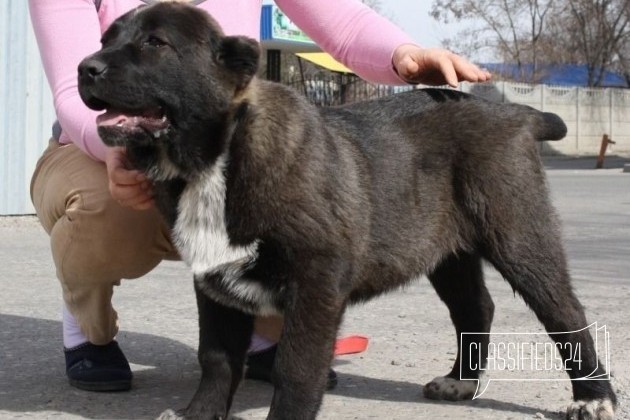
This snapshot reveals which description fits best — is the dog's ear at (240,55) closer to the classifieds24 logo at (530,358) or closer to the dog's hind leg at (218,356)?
the dog's hind leg at (218,356)

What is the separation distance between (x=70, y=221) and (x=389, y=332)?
6.28ft

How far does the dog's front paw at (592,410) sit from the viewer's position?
3.57m

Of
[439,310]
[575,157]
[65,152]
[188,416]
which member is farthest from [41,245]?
[575,157]

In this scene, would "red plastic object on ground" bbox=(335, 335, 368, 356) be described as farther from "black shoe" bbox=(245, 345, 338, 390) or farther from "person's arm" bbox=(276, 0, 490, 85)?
"person's arm" bbox=(276, 0, 490, 85)

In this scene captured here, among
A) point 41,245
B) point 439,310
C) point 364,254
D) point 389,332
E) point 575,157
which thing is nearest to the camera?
point 364,254

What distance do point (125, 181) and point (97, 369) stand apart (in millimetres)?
972

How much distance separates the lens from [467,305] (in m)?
4.14

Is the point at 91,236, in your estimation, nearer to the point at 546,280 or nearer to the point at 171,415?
the point at 171,415

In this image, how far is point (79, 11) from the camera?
3803mm

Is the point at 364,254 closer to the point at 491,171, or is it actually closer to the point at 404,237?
the point at 404,237

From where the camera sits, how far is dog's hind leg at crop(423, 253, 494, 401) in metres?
4.08

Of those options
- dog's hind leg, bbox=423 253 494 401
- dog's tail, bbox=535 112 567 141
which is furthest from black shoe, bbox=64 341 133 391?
dog's tail, bbox=535 112 567 141

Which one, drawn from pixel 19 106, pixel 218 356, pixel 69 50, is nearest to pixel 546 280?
pixel 218 356

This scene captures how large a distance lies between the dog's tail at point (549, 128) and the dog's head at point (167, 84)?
1.20m
